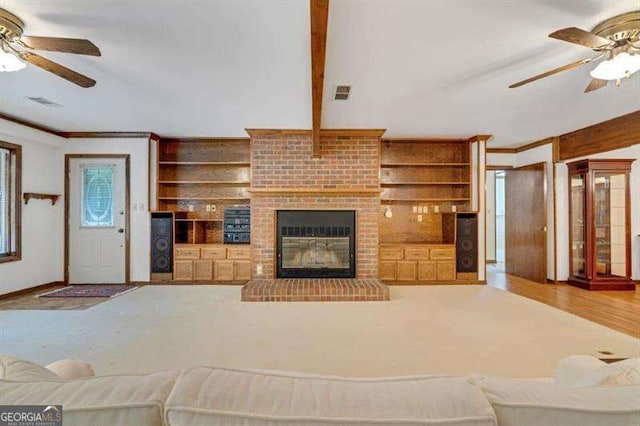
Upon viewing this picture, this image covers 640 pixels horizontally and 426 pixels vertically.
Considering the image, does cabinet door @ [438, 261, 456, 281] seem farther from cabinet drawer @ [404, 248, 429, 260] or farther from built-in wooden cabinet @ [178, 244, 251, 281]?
built-in wooden cabinet @ [178, 244, 251, 281]

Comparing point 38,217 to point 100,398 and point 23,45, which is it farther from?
point 100,398

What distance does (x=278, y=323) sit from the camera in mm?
3332

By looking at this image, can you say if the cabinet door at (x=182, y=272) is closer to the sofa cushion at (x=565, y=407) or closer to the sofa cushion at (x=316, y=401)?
the sofa cushion at (x=316, y=401)

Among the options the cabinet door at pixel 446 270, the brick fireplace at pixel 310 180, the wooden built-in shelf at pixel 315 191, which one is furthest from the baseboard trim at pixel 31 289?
the cabinet door at pixel 446 270

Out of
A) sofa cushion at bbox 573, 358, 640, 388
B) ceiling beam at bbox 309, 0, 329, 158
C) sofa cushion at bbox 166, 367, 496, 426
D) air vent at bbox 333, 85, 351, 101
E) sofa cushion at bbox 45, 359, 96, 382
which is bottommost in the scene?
sofa cushion at bbox 45, 359, 96, 382

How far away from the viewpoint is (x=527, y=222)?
557 cm

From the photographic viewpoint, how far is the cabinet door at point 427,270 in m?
5.13

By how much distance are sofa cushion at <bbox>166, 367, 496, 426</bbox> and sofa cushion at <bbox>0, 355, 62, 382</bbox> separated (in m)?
0.50

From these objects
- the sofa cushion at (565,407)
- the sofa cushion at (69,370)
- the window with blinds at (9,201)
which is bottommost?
the sofa cushion at (69,370)

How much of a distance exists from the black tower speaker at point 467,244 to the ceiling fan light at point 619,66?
314cm

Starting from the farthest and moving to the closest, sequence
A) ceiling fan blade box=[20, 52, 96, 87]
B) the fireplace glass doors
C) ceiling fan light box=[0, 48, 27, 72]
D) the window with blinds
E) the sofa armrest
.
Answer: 1. the fireplace glass doors
2. the window with blinds
3. ceiling fan blade box=[20, 52, 96, 87]
4. ceiling fan light box=[0, 48, 27, 72]
5. the sofa armrest

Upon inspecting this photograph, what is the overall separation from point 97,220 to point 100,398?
5.46 meters

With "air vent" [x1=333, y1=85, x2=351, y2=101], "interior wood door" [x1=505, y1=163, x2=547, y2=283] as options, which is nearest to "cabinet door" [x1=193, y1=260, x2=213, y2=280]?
"air vent" [x1=333, y1=85, x2=351, y2=101]

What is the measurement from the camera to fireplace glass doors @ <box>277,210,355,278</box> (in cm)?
489
